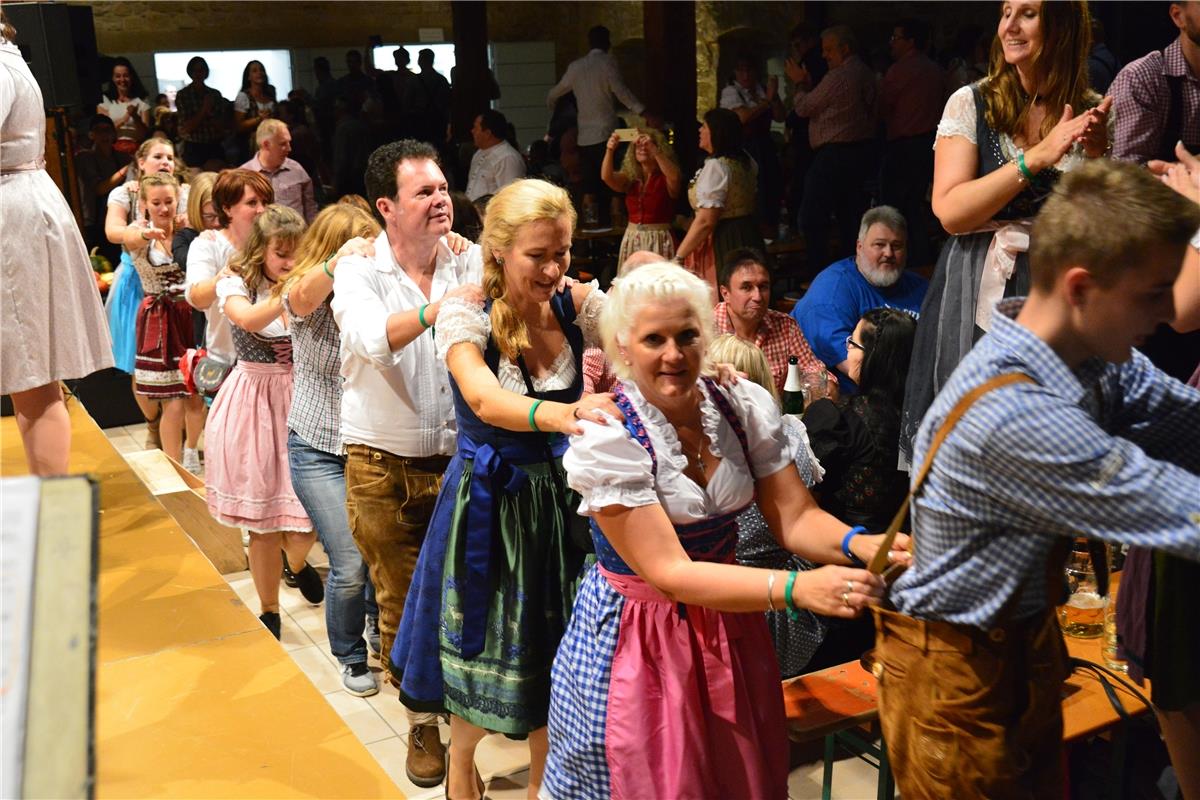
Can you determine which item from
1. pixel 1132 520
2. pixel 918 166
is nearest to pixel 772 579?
pixel 1132 520

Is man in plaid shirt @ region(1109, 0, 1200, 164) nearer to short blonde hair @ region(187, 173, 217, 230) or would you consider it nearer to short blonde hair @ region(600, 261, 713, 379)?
short blonde hair @ region(600, 261, 713, 379)

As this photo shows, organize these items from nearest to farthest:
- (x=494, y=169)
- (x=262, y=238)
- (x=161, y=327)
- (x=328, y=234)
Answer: (x=328, y=234)
(x=262, y=238)
(x=161, y=327)
(x=494, y=169)

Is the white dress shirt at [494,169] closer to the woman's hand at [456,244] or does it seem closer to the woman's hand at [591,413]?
the woman's hand at [456,244]

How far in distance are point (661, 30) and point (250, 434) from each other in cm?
658

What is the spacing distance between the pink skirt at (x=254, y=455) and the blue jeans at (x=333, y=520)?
36 cm

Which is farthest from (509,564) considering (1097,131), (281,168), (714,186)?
(281,168)

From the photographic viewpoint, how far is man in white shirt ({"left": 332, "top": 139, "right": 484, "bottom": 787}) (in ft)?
10.3

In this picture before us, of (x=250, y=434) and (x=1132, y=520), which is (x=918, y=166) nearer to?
(x=250, y=434)

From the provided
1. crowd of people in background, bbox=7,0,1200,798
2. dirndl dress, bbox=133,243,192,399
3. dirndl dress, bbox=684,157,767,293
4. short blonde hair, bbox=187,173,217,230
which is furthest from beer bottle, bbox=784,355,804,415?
dirndl dress, bbox=133,243,192,399

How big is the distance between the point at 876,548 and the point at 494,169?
24.3ft

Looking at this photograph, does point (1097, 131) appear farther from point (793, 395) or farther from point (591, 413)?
point (793, 395)

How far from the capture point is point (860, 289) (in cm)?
500

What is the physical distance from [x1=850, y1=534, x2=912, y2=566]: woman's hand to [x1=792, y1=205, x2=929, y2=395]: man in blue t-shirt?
9.53 feet

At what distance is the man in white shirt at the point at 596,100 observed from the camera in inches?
381
